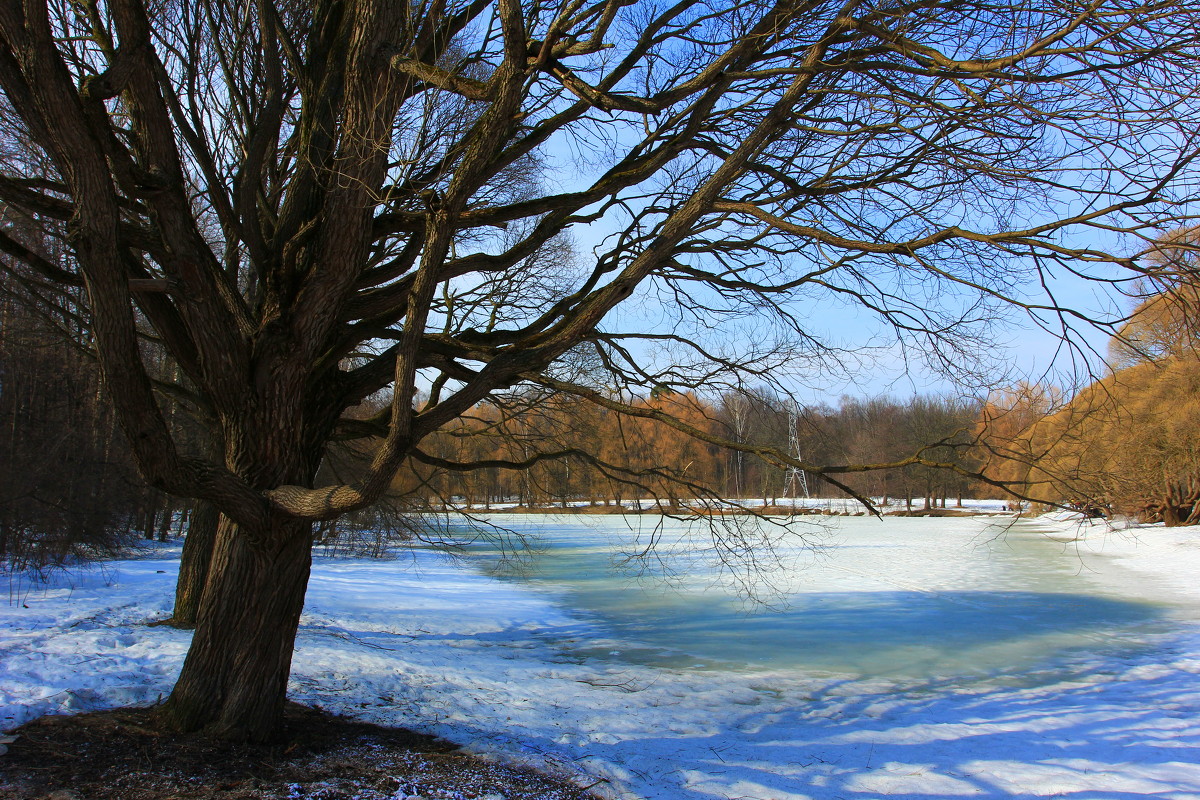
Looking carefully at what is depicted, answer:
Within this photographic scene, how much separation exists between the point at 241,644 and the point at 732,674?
6.11m

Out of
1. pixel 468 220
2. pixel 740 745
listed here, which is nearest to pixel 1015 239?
pixel 468 220

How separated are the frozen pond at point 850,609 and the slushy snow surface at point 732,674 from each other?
9cm

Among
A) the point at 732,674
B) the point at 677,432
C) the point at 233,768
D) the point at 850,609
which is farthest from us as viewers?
the point at 850,609

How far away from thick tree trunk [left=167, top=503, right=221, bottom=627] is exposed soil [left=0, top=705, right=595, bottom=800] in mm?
3879

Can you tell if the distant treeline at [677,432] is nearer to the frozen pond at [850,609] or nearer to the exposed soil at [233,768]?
the frozen pond at [850,609]

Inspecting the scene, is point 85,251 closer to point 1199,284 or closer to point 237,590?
point 237,590

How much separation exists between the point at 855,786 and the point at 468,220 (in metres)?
5.01

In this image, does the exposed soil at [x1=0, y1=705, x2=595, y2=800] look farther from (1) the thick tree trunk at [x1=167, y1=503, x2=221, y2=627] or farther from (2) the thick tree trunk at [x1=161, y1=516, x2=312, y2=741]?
(1) the thick tree trunk at [x1=167, y1=503, x2=221, y2=627]

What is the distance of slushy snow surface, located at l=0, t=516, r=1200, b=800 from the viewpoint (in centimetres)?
567

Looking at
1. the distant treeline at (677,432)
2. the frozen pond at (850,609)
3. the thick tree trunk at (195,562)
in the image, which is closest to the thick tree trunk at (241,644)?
the distant treeline at (677,432)

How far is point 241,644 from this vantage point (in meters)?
4.75

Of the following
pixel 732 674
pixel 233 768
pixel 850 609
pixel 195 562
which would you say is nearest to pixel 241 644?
pixel 233 768

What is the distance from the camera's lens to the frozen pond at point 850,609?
32.5 feet

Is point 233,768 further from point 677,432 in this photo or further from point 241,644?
point 677,432
